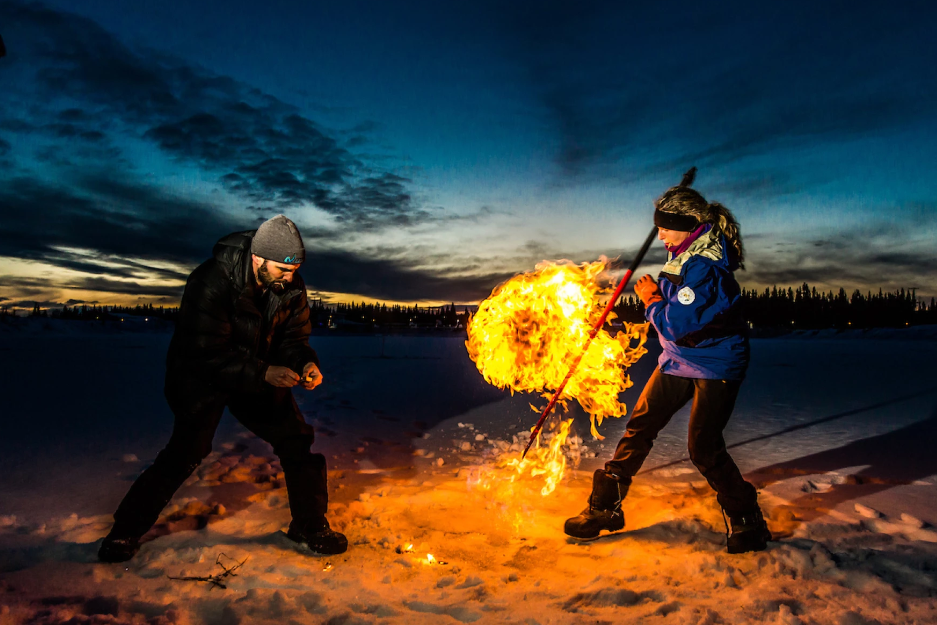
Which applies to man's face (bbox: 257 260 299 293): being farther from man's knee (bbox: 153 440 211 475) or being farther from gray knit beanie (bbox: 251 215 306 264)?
man's knee (bbox: 153 440 211 475)

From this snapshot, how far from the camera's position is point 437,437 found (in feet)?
23.2

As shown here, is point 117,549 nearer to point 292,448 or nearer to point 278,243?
point 292,448

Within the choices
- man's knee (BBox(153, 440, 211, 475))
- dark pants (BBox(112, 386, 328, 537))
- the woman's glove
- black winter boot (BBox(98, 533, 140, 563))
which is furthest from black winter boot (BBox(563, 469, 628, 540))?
black winter boot (BBox(98, 533, 140, 563))

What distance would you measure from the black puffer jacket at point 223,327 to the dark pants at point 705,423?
7.92 ft

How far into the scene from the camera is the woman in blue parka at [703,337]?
3.39 m

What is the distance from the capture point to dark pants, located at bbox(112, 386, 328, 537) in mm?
3426

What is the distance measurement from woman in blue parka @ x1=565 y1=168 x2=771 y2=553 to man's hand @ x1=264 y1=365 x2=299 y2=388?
2.36 m

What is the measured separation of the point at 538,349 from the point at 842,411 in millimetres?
7110

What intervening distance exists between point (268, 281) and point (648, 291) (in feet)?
8.24

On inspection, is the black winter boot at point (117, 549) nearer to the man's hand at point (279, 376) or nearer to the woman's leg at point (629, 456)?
the man's hand at point (279, 376)

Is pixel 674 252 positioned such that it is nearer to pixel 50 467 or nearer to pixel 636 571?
pixel 636 571

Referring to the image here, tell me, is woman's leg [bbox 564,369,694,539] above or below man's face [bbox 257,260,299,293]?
below

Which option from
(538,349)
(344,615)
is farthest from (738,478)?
(344,615)

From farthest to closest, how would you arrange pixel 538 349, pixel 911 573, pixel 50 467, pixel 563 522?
pixel 50 467 → pixel 538 349 → pixel 563 522 → pixel 911 573
